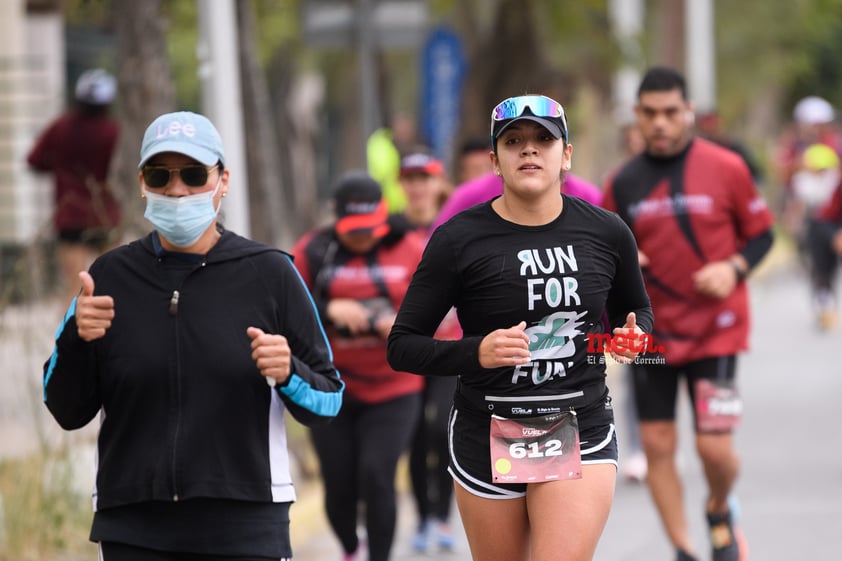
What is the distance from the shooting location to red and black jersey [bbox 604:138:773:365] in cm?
755

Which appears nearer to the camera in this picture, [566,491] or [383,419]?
[566,491]

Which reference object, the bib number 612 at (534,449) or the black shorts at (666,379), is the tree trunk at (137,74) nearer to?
the black shorts at (666,379)

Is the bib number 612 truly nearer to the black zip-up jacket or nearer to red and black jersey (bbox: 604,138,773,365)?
the black zip-up jacket

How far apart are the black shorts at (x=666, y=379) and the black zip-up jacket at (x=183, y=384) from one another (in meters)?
3.12

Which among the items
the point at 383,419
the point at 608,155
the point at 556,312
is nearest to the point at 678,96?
the point at 383,419

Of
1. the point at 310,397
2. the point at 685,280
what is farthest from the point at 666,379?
the point at 310,397

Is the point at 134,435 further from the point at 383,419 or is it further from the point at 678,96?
the point at 678,96

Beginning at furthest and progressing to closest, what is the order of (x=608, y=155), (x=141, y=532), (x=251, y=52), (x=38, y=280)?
(x=608, y=155) < (x=251, y=52) < (x=38, y=280) < (x=141, y=532)

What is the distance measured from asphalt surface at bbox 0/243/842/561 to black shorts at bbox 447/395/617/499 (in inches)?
132

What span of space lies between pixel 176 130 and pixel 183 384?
2.42 feet

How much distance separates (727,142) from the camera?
12.1 metres

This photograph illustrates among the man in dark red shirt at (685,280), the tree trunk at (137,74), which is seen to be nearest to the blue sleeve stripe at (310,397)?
the man in dark red shirt at (685,280)

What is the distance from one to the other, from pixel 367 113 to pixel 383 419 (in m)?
3.73

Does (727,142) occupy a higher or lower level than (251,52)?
lower
